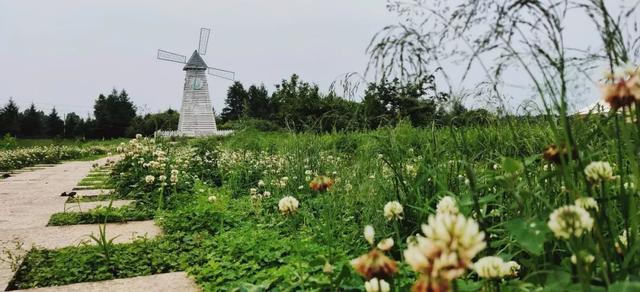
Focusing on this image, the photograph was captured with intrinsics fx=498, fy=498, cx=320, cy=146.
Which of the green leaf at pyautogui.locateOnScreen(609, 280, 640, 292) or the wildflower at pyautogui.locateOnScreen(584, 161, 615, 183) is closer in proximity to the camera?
the green leaf at pyautogui.locateOnScreen(609, 280, 640, 292)

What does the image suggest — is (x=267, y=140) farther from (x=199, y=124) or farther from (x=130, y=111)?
(x=130, y=111)

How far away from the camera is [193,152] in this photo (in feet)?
23.9

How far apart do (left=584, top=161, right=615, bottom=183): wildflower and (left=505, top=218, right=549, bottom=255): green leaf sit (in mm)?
142

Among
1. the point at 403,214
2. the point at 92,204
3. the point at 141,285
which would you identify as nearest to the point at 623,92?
the point at 403,214

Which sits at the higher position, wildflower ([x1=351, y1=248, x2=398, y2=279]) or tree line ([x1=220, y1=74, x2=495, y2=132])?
tree line ([x1=220, y1=74, x2=495, y2=132])

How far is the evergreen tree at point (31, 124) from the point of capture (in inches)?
1769

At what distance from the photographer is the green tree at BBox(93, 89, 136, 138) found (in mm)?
46719

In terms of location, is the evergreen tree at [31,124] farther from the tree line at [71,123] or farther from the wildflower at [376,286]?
the wildflower at [376,286]

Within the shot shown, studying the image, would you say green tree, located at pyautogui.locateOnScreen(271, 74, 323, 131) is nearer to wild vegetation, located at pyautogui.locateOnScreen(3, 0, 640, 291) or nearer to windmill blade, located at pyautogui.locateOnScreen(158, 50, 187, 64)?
windmill blade, located at pyautogui.locateOnScreen(158, 50, 187, 64)

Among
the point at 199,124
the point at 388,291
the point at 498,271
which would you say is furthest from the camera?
the point at 199,124

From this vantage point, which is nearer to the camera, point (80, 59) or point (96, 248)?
point (96, 248)

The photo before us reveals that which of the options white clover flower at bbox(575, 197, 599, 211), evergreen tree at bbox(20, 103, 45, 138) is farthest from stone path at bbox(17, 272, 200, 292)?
evergreen tree at bbox(20, 103, 45, 138)

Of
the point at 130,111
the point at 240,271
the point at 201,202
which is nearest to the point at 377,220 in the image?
the point at 240,271

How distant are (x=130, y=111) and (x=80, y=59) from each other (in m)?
16.8
